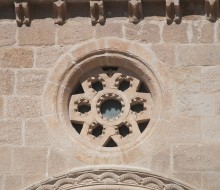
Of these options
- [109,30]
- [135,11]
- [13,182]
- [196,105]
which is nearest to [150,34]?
[135,11]

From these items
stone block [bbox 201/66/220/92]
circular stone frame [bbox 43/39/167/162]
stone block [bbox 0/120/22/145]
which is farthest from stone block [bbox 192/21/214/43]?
stone block [bbox 0/120/22/145]

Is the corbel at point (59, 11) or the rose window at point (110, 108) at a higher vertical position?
the corbel at point (59, 11)

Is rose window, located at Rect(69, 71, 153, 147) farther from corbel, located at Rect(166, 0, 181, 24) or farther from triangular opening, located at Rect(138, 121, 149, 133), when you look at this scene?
corbel, located at Rect(166, 0, 181, 24)

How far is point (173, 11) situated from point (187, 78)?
865 mm

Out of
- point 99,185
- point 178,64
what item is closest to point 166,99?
point 178,64

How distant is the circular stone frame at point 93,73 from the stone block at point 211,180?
85 centimetres

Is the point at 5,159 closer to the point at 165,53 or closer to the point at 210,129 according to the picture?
the point at 165,53

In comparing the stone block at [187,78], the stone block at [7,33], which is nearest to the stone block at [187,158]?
the stone block at [187,78]

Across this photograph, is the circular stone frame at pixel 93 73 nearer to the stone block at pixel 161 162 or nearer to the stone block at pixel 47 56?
the stone block at pixel 47 56

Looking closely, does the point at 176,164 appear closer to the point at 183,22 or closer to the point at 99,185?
the point at 99,185

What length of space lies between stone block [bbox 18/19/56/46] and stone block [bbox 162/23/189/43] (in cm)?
137

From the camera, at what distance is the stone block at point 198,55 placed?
13289 mm

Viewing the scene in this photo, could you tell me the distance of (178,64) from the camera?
1329 cm

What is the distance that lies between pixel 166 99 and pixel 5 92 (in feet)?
6.29
